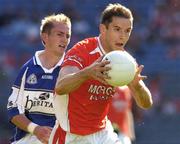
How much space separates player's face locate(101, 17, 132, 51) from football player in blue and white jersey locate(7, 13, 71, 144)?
1.13m

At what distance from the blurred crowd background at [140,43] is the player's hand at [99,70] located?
10664 millimetres

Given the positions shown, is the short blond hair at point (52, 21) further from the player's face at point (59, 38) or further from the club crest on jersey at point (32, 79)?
the club crest on jersey at point (32, 79)

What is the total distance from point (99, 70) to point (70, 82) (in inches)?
13.2

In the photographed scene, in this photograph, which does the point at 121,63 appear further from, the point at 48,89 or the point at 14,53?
the point at 14,53

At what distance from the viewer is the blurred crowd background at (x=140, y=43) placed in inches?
666

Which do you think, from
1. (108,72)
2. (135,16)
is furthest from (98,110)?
(135,16)

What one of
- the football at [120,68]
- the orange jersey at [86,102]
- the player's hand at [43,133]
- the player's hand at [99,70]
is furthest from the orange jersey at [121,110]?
the player's hand at [99,70]

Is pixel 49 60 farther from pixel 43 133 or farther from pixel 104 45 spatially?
pixel 104 45

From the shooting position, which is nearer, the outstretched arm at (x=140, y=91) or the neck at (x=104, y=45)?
the outstretched arm at (x=140, y=91)

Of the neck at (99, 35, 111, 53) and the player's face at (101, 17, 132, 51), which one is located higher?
the player's face at (101, 17, 132, 51)

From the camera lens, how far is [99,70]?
5527 millimetres

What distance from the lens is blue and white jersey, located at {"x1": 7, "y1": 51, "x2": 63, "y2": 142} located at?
7113mm

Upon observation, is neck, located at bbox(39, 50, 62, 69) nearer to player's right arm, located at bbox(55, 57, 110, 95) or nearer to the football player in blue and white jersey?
the football player in blue and white jersey

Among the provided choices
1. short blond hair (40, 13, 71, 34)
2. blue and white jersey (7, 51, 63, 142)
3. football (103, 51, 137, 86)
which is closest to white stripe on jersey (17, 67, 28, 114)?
blue and white jersey (7, 51, 63, 142)
